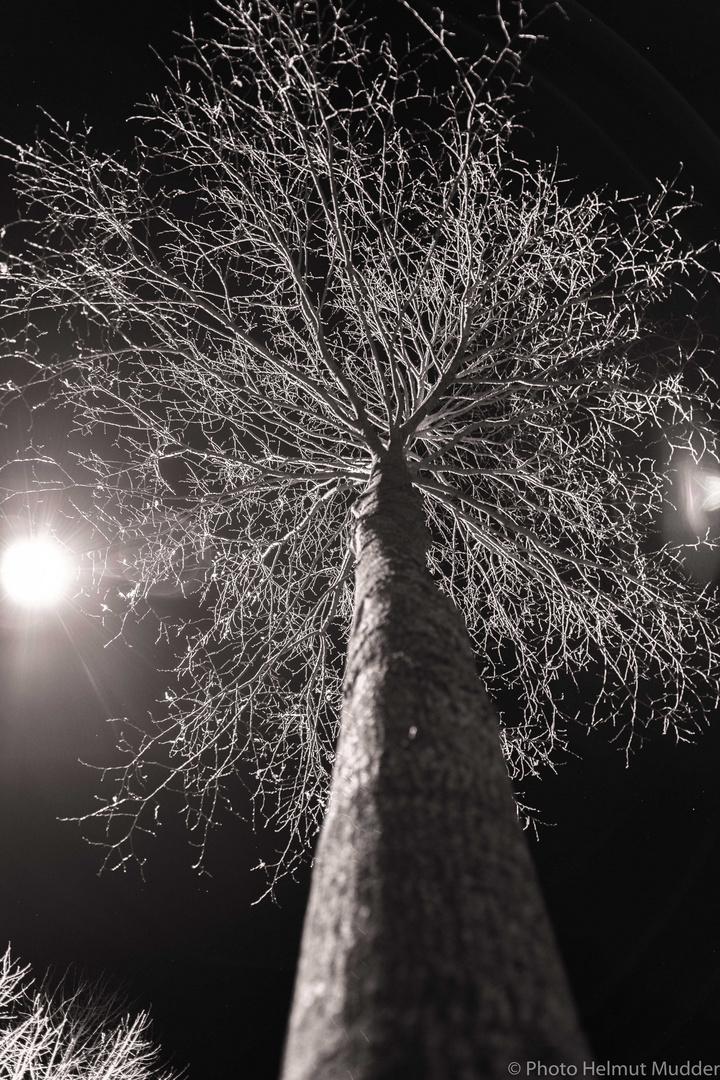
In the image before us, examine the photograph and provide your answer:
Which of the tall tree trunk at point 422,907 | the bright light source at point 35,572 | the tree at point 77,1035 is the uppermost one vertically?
the bright light source at point 35,572

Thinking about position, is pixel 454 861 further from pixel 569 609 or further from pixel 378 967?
pixel 569 609

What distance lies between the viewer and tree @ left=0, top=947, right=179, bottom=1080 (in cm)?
1022

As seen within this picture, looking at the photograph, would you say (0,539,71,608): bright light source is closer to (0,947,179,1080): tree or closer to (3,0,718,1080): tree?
(3,0,718,1080): tree

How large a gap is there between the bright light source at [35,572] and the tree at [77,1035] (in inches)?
307

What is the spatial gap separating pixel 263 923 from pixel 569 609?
1139 centimetres

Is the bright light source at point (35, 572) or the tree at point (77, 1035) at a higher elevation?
the bright light source at point (35, 572)

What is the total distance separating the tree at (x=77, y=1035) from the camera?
1022cm

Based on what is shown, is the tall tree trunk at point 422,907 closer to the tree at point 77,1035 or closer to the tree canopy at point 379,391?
the tree canopy at point 379,391

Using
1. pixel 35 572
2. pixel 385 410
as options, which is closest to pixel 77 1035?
pixel 35 572

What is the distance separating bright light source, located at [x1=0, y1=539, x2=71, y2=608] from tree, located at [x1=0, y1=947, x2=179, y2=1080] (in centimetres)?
779

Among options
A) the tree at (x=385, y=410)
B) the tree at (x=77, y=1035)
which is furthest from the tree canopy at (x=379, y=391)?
the tree at (x=77, y=1035)

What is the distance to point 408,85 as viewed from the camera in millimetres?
4469

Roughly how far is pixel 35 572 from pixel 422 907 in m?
5.12

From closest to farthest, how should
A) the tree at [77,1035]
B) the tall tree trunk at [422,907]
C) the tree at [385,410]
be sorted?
the tall tree trunk at [422,907]
the tree at [385,410]
the tree at [77,1035]
